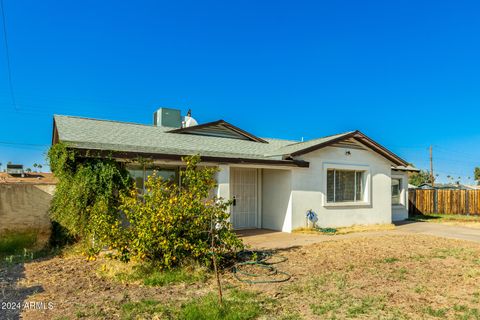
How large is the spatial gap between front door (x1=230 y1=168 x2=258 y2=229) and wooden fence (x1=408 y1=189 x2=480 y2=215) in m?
14.1

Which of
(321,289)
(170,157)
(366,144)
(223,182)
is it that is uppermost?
(366,144)

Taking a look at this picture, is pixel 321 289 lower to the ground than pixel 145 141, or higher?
lower

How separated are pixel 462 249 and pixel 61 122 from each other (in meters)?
13.9

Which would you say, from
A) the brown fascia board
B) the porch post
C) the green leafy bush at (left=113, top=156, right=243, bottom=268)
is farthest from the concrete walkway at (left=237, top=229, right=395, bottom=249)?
the brown fascia board

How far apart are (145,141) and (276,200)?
5.58 metres

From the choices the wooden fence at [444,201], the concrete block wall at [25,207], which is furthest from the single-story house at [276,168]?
the wooden fence at [444,201]

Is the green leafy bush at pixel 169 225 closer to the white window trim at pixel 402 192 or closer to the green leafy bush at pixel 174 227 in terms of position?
the green leafy bush at pixel 174 227

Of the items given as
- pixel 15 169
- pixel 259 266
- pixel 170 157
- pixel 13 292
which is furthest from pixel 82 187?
pixel 15 169

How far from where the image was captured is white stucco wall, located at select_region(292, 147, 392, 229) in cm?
1294

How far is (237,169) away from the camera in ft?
44.3

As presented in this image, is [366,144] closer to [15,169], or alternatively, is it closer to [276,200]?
[276,200]

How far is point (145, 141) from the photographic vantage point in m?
11.8

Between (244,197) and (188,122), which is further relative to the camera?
(188,122)

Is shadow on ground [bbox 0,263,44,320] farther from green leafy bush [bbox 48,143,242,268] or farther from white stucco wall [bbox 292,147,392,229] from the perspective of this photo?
white stucco wall [bbox 292,147,392,229]
